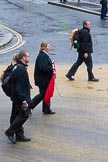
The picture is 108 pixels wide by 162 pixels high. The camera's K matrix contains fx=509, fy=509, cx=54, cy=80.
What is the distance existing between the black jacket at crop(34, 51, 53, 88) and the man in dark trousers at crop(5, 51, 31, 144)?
1.28 meters

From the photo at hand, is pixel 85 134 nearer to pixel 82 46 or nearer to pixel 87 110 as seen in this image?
pixel 87 110

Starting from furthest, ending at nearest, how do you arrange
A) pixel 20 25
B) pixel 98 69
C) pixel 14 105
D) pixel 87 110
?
pixel 20 25
pixel 98 69
pixel 87 110
pixel 14 105

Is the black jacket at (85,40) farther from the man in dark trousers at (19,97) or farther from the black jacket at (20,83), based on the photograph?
the black jacket at (20,83)

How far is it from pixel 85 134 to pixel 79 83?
4541 millimetres

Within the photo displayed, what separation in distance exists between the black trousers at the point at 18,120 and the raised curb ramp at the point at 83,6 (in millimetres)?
24381

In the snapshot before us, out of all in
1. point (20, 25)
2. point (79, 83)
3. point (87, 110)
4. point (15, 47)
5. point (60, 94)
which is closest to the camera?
point (87, 110)

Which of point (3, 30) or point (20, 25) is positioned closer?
point (3, 30)

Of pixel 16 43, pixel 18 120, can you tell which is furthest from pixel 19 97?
pixel 16 43

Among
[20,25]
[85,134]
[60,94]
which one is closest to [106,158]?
[85,134]

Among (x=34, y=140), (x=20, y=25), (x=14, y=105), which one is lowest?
(x=20, y=25)

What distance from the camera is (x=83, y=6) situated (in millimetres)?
36625

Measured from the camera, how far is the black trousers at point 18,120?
8861mm

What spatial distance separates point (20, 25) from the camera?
2656cm

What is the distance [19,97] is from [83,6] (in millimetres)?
28616
